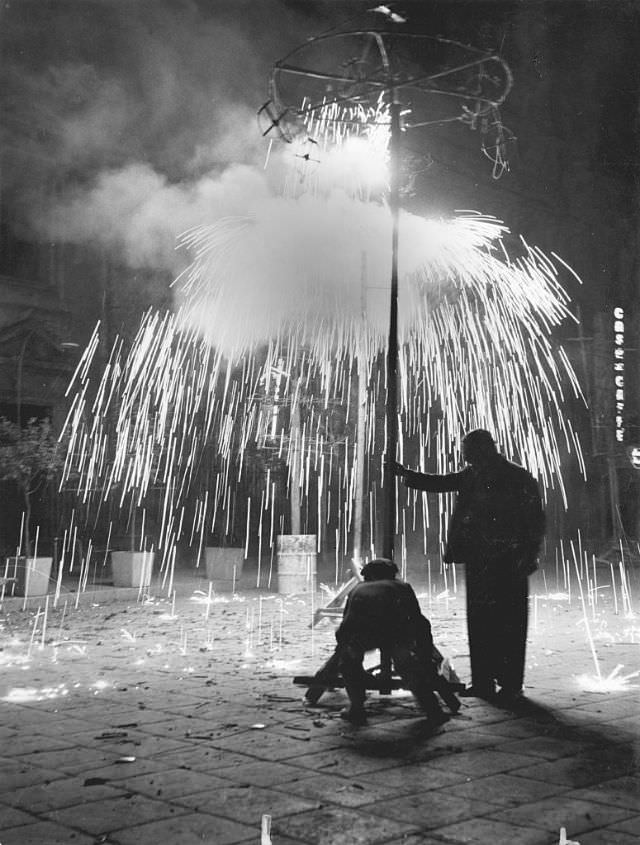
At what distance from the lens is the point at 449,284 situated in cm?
1227

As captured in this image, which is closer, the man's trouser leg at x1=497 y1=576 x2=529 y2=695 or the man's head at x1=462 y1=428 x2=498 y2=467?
the man's trouser leg at x1=497 y1=576 x2=529 y2=695

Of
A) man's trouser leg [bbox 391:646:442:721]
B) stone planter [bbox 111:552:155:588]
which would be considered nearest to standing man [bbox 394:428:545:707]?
man's trouser leg [bbox 391:646:442:721]

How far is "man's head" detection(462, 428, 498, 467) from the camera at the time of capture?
6.86 metres

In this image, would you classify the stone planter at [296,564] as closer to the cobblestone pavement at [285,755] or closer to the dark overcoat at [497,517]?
the cobblestone pavement at [285,755]

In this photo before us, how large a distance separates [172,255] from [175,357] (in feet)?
8.52

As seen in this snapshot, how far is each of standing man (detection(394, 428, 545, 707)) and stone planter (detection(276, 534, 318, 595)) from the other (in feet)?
28.3

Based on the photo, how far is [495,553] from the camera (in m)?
6.70

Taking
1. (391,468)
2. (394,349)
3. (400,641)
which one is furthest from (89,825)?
(394,349)

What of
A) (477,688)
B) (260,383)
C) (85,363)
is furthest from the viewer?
(85,363)

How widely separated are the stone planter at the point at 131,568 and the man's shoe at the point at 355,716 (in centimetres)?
995

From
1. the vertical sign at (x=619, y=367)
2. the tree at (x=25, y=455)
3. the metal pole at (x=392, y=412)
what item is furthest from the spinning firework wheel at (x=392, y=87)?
the vertical sign at (x=619, y=367)

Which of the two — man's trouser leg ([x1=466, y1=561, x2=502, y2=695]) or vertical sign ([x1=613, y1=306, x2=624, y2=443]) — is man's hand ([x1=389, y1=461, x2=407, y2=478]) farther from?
vertical sign ([x1=613, y1=306, x2=624, y2=443])

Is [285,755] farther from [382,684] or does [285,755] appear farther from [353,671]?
[382,684]

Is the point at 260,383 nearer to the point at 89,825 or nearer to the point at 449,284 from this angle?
the point at 449,284
